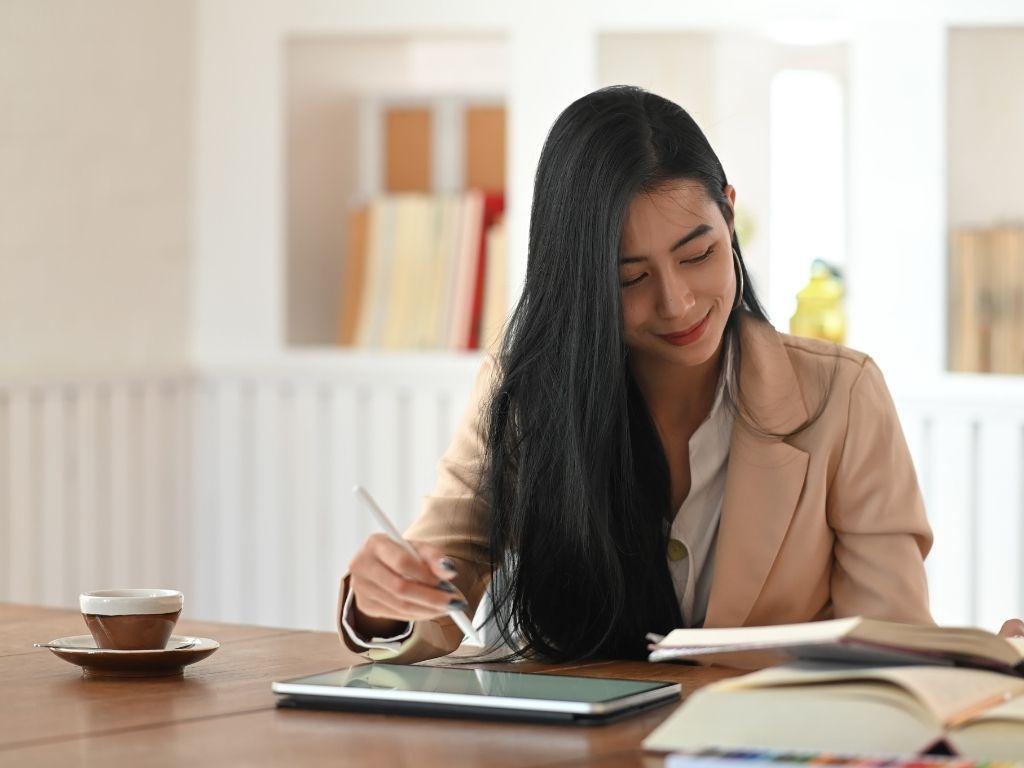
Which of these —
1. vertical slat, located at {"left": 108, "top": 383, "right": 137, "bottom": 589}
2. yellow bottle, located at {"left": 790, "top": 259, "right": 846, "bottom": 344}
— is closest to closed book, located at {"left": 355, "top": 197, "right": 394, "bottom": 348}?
vertical slat, located at {"left": 108, "top": 383, "right": 137, "bottom": 589}

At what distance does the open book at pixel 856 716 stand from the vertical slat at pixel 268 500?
2.57m

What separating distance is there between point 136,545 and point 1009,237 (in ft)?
6.32

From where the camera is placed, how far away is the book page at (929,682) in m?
1.06

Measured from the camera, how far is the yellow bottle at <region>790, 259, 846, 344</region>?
3320mm

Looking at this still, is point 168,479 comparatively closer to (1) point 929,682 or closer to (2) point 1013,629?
(2) point 1013,629

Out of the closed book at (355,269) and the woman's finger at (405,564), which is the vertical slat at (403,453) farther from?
the woman's finger at (405,564)

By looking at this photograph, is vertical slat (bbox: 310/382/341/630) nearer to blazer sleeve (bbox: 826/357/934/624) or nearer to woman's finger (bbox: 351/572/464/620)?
blazer sleeve (bbox: 826/357/934/624)

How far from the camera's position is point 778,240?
3365 millimetres

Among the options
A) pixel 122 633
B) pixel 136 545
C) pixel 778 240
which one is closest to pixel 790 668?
pixel 122 633

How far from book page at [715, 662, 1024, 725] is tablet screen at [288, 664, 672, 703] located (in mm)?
167

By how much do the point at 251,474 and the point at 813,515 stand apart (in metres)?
2.11

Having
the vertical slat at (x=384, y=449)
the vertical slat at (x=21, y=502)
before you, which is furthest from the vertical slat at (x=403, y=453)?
the vertical slat at (x=21, y=502)

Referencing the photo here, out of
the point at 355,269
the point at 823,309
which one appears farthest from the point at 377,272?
the point at 823,309

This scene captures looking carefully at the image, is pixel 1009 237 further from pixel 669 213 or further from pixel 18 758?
pixel 18 758
